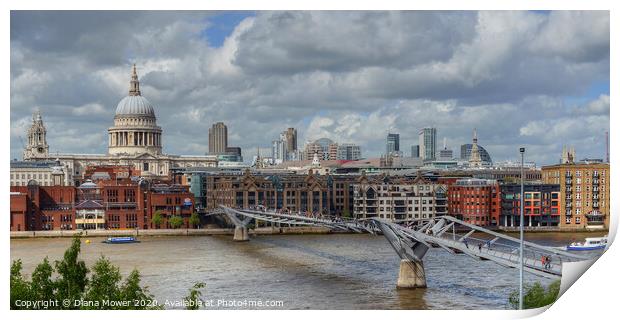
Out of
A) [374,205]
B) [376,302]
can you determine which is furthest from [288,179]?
[376,302]

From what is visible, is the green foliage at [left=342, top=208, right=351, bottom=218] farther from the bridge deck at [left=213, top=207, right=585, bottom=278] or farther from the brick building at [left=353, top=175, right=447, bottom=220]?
the bridge deck at [left=213, top=207, right=585, bottom=278]

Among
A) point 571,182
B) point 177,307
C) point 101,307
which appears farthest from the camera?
point 571,182

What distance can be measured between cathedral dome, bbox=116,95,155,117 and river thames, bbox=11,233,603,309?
95.3 feet

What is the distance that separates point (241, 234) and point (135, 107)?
2859 centimetres

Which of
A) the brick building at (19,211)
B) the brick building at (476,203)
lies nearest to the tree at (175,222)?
the brick building at (19,211)

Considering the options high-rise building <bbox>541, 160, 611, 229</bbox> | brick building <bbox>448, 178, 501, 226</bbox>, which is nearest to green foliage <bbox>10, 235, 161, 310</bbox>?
brick building <bbox>448, 178, 501, 226</bbox>

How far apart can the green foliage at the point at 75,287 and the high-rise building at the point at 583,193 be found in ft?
91.3

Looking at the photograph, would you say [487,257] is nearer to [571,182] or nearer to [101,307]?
[101,307]

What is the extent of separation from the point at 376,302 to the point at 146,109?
4684 centimetres

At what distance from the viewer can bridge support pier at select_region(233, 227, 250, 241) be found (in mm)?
35969

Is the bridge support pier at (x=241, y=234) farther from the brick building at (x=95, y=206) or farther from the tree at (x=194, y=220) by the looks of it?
the brick building at (x=95, y=206)

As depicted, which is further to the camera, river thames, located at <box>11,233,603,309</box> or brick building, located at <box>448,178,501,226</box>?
brick building, located at <box>448,178,501,226</box>

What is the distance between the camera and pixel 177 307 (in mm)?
16609
